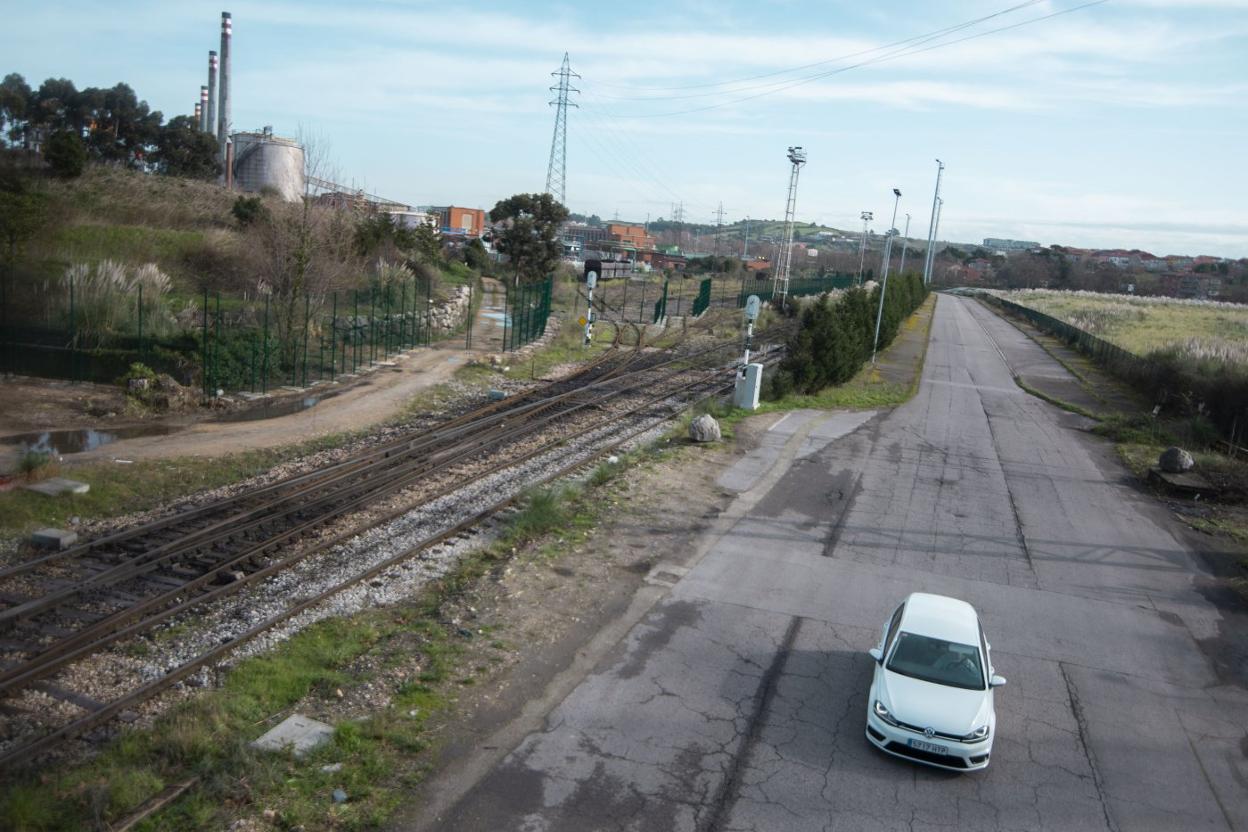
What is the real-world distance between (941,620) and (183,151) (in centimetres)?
5483

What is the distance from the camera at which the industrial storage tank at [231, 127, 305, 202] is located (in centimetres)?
6531

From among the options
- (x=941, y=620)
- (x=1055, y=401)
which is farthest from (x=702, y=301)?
(x=941, y=620)

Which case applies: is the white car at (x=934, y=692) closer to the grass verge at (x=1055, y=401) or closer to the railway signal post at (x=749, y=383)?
the railway signal post at (x=749, y=383)

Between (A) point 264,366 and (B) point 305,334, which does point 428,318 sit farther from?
(A) point 264,366

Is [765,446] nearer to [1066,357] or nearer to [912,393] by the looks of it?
[912,393]

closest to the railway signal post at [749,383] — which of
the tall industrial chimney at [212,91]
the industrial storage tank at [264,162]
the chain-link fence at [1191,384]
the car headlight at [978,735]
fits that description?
the chain-link fence at [1191,384]

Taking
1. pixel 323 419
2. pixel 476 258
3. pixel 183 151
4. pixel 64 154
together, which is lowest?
pixel 323 419

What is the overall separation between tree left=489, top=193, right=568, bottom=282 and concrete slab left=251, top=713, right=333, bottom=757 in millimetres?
44629

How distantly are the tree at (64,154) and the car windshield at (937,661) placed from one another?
132 feet

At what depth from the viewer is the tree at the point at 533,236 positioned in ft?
169

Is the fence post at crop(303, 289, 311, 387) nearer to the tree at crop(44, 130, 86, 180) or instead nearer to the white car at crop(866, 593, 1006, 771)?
the tree at crop(44, 130, 86, 180)

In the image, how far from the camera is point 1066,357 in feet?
165

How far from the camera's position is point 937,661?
30.5 ft

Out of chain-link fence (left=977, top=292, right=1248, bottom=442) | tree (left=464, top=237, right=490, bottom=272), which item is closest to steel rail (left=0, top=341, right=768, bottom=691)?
chain-link fence (left=977, top=292, right=1248, bottom=442)
